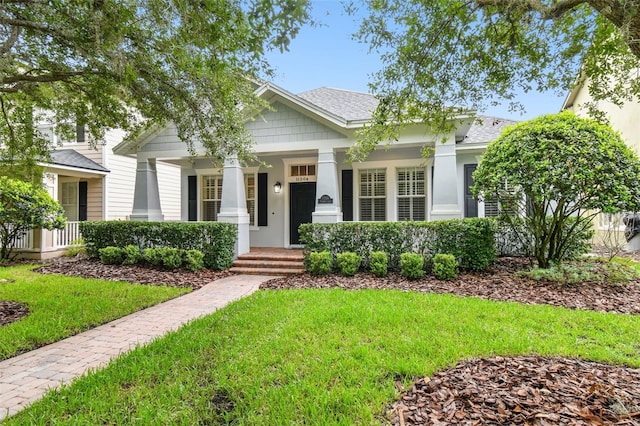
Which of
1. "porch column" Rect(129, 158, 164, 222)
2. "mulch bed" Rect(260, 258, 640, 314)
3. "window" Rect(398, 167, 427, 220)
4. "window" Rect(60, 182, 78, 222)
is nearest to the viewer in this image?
"mulch bed" Rect(260, 258, 640, 314)

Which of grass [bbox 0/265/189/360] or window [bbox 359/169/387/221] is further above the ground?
window [bbox 359/169/387/221]

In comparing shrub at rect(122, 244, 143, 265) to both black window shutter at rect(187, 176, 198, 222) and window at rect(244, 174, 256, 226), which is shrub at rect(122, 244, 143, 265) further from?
window at rect(244, 174, 256, 226)

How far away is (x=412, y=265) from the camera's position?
7.11m

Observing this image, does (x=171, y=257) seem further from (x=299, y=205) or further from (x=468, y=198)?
(x=468, y=198)

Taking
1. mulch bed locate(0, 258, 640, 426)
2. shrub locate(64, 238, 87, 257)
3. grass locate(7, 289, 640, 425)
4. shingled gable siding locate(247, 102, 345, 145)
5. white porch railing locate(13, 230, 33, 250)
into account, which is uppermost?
shingled gable siding locate(247, 102, 345, 145)

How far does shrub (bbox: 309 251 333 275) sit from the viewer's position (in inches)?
303

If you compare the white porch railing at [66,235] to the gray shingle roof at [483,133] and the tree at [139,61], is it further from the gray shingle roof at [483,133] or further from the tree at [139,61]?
the gray shingle roof at [483,133]

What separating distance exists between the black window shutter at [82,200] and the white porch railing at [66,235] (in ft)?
8.24

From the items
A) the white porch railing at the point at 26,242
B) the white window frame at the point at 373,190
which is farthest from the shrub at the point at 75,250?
the white window frame at the point at 373,190

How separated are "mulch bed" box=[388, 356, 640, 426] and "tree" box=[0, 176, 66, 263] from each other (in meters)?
10.9

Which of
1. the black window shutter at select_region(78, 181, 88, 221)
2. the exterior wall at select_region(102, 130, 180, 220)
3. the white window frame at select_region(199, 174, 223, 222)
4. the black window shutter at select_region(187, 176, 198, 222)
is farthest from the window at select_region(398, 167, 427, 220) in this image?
the black window shutter at select_region(78, 181, 88, 221)

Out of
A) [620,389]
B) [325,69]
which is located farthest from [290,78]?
[620,389]

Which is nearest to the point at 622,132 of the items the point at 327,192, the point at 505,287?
the point at 505,287

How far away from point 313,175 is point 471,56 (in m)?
6.93
